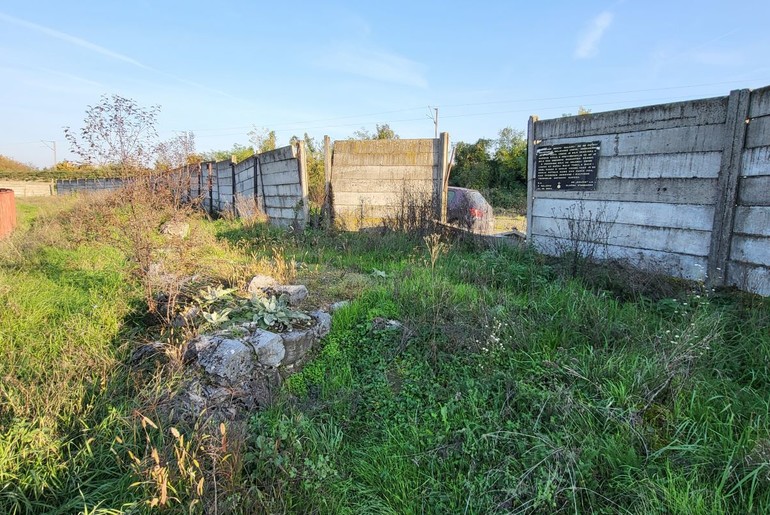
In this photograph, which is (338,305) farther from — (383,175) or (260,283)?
(383,175)

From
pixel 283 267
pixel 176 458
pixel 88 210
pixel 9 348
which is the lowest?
pixel 176 458

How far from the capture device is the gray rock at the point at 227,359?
2.79m

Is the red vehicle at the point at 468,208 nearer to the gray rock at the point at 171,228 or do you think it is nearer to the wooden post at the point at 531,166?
the wooden post at the point at 531,166

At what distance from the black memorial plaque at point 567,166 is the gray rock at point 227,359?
432 cm

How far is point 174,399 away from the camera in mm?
2506

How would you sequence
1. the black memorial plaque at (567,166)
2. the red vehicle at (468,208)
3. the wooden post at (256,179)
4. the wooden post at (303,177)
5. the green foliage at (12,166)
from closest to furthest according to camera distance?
the black memorial plaque at (567,166) → the wooden post at (303,177) → the red vehicle at (468,208) → the wooden post at (256,179) → the green foliage at (12,166)

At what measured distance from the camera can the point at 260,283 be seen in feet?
13.5

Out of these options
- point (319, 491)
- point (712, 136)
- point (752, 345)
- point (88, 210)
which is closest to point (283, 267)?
point (319, 491)

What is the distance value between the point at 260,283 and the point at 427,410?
2.32 m

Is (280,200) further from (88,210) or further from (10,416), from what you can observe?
(10,416)

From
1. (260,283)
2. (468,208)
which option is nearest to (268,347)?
(260,283)

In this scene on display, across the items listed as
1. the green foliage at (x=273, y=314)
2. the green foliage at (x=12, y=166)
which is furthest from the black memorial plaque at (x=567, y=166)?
the green foliage at (x=12, y=166)

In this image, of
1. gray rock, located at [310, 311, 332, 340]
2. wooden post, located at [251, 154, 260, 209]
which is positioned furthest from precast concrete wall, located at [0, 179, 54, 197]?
gray rock, located at [310, 311, 332, 340]

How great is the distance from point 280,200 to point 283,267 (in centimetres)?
438
